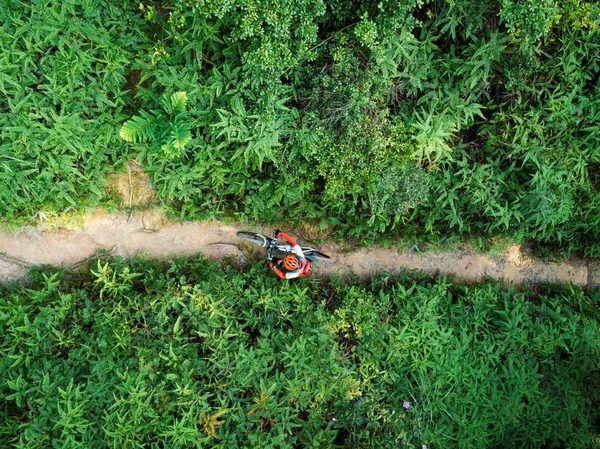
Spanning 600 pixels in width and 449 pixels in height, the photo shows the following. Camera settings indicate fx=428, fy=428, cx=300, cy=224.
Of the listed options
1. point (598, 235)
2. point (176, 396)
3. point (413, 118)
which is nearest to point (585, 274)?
point (598, 235)

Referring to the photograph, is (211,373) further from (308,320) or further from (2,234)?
(2,234)

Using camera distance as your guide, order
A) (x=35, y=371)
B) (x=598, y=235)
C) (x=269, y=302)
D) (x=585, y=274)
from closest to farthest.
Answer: (x=35, y=371) → (x=269, y=302) → (x=598, y=235) → (x=585, y=274)

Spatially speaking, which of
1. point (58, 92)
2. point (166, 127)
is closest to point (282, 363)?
point (166, 127)

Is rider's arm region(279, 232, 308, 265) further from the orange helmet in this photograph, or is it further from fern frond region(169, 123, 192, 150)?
fern frond region(169, 123, 192, 150)

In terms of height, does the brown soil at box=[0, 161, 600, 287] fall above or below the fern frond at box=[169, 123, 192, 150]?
below

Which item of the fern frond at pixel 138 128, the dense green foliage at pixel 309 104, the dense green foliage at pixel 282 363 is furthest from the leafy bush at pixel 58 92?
the dense green foliage at pixel 282 363

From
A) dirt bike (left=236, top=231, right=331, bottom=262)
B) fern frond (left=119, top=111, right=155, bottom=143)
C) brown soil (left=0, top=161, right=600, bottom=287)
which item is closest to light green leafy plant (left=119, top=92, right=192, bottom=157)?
fern frond (left=119, top=111, right=155, bottom=143)
